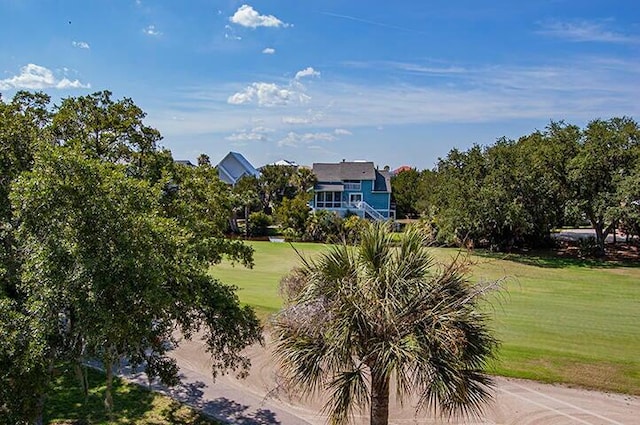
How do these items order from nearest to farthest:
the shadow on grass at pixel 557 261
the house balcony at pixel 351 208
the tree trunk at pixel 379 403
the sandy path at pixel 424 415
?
the tree trunk at pixel 379 403 < the sandy path at pixel 424 415 < the shadow on grass at pixel 557 261 < the house balcony at pixel 351 208

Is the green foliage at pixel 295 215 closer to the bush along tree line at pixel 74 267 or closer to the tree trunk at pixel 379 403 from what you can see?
the bush along tree line at pixel 74 267

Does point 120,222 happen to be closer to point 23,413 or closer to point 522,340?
point 23,413

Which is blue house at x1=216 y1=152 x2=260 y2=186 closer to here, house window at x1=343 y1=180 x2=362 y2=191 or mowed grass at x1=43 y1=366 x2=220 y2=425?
house window at x1=343 y1=180 x2=362 y2=191

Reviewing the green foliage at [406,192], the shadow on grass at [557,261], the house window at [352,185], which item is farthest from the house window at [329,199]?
the shadow on grass at [557,261]

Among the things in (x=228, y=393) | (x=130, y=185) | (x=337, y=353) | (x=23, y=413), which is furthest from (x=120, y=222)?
(x=228, y=393)

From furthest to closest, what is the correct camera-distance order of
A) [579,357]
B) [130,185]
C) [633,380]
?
1. [579,357]
2. [633,380]
3. [130,185]

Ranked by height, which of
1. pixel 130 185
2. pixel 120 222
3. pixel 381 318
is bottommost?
pixel 381 318

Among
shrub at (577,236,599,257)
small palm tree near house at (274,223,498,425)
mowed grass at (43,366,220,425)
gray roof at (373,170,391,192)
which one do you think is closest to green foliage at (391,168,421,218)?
gray roof at (373,170,391,192)
